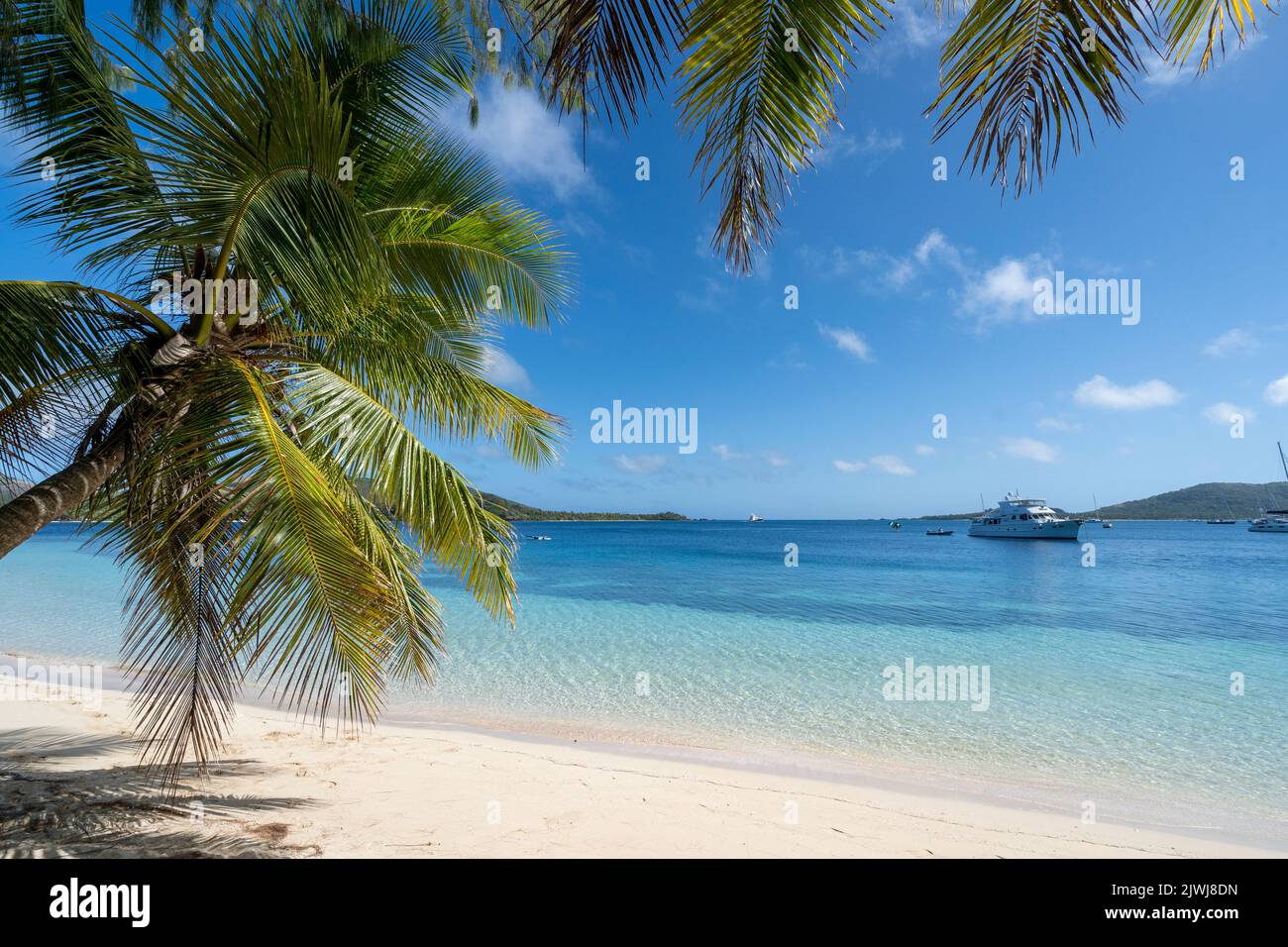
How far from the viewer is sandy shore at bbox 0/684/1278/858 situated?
4098mm

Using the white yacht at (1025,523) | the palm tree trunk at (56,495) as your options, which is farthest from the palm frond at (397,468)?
the white yacht at (1025,523)

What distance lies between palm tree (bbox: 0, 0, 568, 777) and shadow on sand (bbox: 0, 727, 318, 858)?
0.88 metres

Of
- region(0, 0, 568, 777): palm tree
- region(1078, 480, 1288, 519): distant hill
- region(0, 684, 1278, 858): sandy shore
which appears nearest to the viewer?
region(0, 0, 568, 777): palm tree

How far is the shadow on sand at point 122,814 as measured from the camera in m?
3.76

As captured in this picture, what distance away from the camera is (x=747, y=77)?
271 cm

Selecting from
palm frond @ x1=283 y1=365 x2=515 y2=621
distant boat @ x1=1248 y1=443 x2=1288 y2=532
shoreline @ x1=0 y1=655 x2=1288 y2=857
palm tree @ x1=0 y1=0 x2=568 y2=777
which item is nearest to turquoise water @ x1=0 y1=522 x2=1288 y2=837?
shoreline @ x1=0 y1=655 x2=1288 y2=857

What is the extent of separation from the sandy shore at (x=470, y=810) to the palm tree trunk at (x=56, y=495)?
1.99 meters

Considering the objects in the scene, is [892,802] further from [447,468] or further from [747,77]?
[747,77]

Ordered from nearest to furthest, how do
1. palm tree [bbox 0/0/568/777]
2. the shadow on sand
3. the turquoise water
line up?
palm tree [bbox 0/0/568/777]
the shadow on sand
the turquoise water

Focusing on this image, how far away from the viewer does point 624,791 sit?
5465 mm
